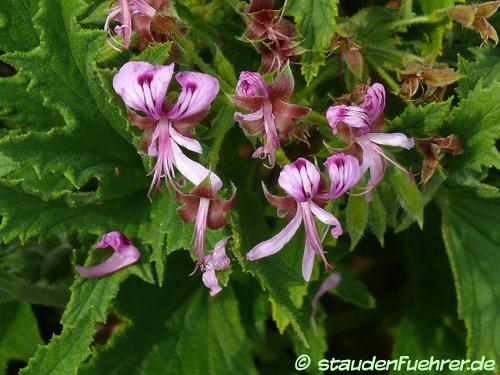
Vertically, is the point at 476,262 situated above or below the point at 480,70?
below

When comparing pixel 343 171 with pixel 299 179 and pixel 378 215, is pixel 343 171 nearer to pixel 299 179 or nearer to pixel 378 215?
pixel 299 179

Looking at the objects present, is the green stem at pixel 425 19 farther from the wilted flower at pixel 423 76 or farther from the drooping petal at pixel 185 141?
the drooping petal at pixel 185 141

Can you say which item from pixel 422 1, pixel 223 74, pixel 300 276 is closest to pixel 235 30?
pixel 223 74

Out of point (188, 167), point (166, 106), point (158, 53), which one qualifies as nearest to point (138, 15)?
point (158, 53)

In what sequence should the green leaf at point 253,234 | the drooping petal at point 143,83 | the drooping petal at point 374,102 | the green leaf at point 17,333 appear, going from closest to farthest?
the drooping petal at point 143,83, the drooping petal at point 374,102, the green leaf at point 253,234, the green leaf at point 17,333

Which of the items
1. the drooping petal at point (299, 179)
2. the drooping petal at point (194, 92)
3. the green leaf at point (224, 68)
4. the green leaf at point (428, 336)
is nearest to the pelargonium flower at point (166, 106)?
the drooping petal at point (194, 92)
